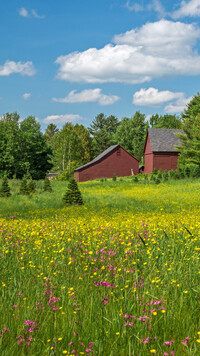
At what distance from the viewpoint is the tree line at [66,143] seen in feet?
169

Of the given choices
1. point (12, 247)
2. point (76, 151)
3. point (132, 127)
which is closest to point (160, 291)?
point (12, 247)

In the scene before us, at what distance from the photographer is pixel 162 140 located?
5691 centimetres

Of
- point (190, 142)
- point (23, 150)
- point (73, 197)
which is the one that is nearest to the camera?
point (73, 197)

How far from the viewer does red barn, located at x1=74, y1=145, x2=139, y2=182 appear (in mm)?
54219

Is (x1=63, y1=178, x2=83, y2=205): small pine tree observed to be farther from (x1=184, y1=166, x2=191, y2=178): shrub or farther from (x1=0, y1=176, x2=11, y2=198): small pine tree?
(x1=184, y1=166, x2=191, y2=178): shrub

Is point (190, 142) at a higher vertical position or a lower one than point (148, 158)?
higher

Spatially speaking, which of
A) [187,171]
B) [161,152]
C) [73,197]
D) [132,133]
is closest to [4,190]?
[73,197]

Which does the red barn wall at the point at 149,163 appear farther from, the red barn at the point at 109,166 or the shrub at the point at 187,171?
the shrub at the point at 187,171

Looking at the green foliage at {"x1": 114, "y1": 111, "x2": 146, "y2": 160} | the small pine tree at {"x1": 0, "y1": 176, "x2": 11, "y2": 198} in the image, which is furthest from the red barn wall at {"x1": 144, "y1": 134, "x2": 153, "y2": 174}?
the small pine tree at {"x1": 0, "y1": 176, "x2": 11, "y2": 198}

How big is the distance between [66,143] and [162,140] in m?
25.7

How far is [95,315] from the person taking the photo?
3338 millimetres

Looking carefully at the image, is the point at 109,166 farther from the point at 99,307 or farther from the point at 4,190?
the point at 99,307

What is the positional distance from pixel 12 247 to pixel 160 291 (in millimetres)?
3532

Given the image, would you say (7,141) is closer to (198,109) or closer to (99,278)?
(198,109)
